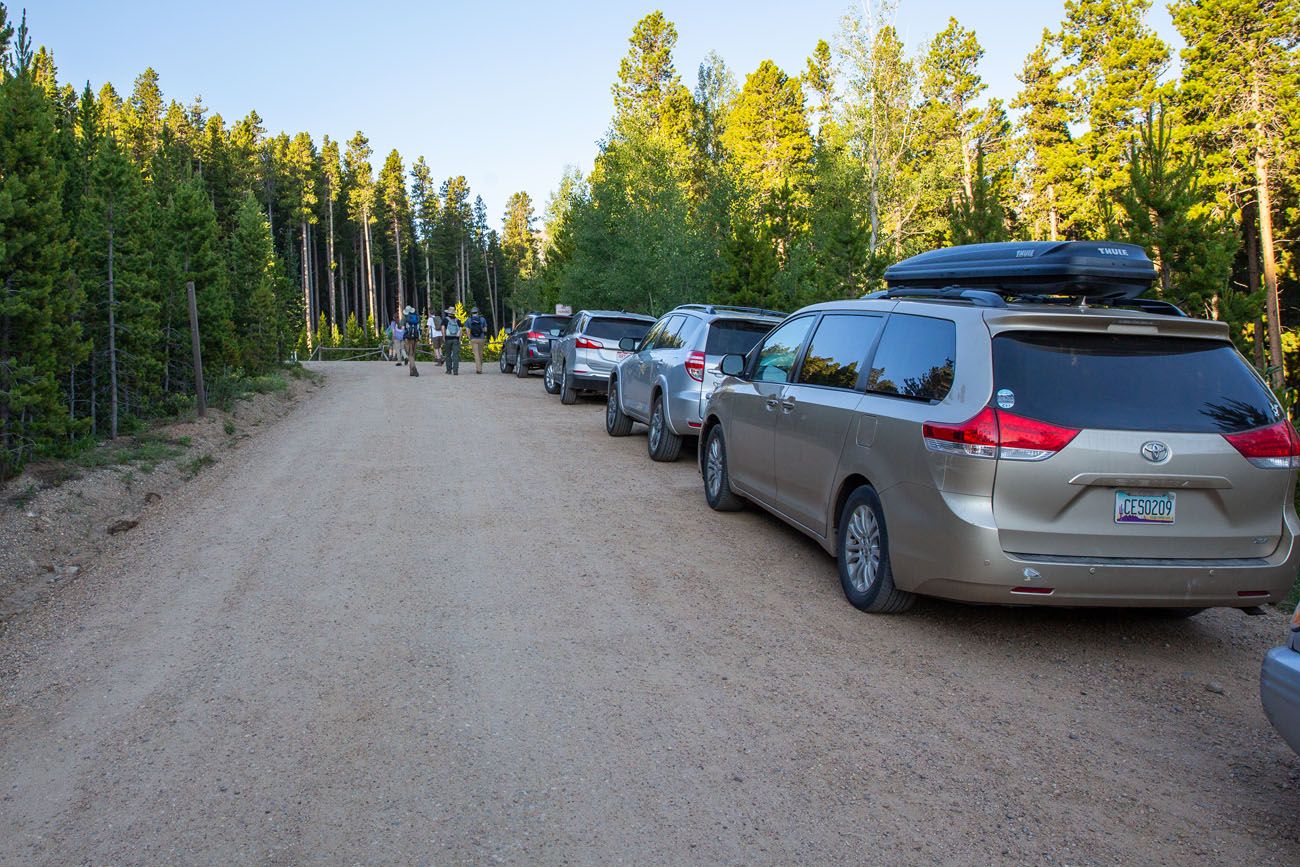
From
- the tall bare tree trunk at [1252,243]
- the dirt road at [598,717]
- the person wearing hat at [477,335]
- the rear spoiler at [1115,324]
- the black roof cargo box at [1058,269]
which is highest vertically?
the tall bare tree trunk at [1252,243]

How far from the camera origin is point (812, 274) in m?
22.7

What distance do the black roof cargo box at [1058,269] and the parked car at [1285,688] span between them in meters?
2.87

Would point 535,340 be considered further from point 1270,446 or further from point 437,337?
point 1270,446

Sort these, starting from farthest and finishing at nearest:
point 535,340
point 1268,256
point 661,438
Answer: point 1268,256, point 535,340, point 661,438

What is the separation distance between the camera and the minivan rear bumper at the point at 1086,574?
15.5ft

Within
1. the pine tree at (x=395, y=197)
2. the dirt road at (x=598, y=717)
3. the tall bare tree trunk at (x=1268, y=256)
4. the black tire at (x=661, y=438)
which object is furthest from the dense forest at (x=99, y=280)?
the pine tree at (x=395, y=197)

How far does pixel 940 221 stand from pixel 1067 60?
35.5 ft

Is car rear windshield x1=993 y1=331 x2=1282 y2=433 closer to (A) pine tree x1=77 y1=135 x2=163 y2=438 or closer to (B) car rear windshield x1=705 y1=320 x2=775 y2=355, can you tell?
(B) car rear windshield x1=705 y1=320 x2=775 y2=355

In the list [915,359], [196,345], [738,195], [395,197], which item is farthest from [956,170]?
[395,197]

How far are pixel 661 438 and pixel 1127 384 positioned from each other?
707 cm

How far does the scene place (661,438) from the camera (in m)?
11.5

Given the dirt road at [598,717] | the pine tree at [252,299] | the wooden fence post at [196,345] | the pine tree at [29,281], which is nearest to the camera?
the dirt road at [598,717]

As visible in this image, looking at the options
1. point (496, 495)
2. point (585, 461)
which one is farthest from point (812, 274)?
point (496, 495)

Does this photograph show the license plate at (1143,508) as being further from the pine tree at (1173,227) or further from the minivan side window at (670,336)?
the pine tree at (1173,227)
